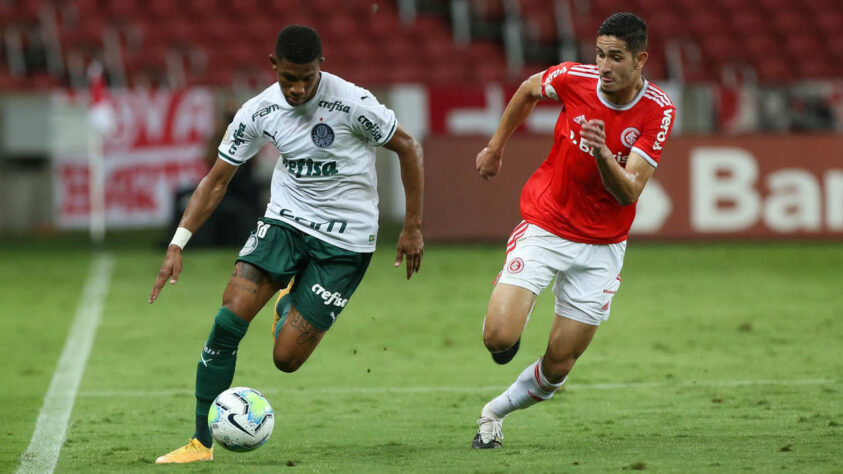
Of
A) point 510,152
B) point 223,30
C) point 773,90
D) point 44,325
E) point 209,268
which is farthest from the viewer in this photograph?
point 223,30

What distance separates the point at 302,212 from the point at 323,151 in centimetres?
33

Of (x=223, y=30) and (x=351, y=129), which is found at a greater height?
(x=351, y=129)

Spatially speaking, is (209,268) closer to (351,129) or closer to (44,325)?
(44,325)

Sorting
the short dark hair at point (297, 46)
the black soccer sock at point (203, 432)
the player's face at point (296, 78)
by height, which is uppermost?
the short dark hair at point (297, 46)

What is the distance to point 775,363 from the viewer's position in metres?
8.62

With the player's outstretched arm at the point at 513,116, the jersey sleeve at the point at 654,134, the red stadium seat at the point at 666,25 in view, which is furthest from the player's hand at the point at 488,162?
the red stadium seat at the point at 666,25

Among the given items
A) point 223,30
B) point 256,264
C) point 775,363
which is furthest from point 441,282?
point 223,30

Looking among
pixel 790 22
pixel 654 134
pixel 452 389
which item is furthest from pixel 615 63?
pixel 790 22

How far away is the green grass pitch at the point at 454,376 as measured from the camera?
5.89 meters

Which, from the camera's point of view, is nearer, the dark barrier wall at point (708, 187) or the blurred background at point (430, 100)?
the dark barrier wall at point (708, 187)

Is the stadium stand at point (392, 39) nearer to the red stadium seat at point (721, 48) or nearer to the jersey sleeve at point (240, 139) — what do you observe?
the red stadium seat at point (721, 48)

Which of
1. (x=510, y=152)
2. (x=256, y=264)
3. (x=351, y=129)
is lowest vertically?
(x=510, y=152)

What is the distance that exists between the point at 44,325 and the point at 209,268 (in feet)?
12.5

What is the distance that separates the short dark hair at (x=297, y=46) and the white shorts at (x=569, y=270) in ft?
4.59
